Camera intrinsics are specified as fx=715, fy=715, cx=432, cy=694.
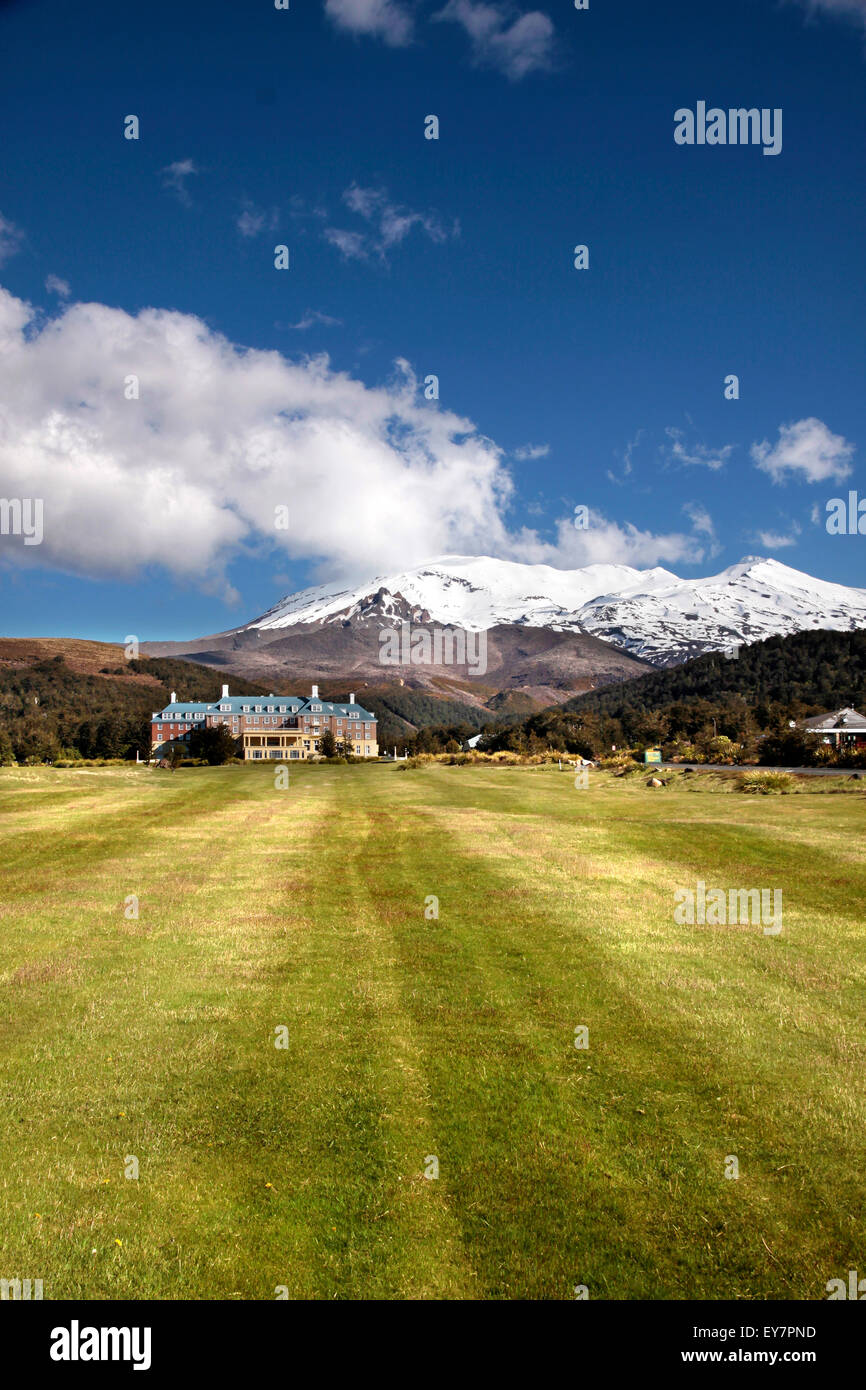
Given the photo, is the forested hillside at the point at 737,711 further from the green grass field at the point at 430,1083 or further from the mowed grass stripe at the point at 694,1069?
the mowed grass stripe at the point at 694,1069

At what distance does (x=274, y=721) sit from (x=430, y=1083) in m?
137

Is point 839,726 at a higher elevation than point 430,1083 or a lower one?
higher

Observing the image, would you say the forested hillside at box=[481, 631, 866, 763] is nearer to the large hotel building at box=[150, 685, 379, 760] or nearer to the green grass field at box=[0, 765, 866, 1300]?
the green grass field at box=[0, 765, 866, 1300]

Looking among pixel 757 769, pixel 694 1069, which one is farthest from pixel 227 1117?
pixel 757 769

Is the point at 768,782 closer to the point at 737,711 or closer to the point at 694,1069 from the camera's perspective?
the point at 694,1069

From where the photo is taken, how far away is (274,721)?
14200 cm

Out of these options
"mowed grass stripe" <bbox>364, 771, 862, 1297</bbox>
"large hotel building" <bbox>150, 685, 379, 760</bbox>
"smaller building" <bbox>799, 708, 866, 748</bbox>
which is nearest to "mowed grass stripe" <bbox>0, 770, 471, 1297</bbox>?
"mowed grass stripe" <bbox>364, 771, 862, 1297</bbox>

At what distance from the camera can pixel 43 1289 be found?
554 cm

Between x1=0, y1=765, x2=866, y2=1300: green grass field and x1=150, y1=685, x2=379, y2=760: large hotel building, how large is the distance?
110049 mm

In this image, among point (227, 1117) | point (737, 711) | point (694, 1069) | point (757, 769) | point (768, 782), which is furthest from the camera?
point (737, 711)

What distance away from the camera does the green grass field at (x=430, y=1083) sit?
19.0ft

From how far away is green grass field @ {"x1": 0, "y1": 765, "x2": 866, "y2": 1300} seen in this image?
5793mm

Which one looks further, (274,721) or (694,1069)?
(274,721)

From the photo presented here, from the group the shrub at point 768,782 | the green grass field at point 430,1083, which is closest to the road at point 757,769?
the shrub at point 768,782
